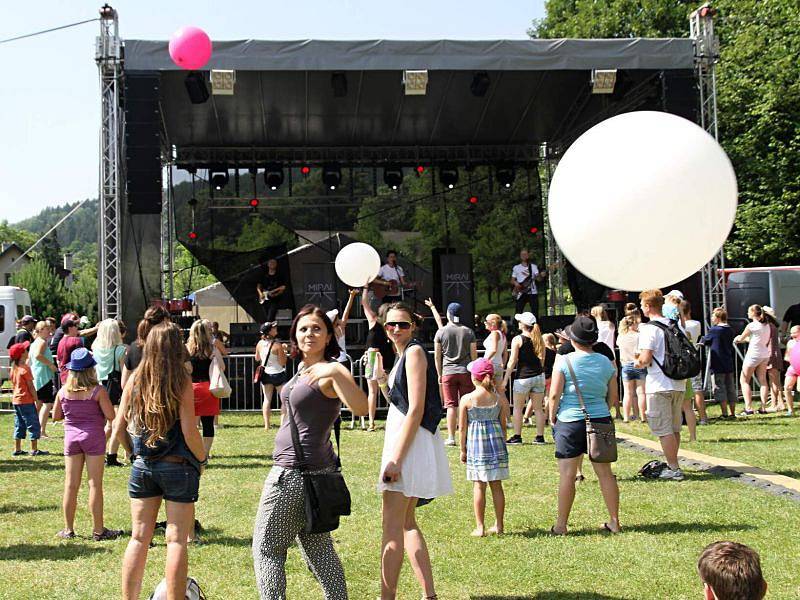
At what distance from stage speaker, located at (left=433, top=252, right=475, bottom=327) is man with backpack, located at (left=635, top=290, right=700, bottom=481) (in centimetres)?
1030

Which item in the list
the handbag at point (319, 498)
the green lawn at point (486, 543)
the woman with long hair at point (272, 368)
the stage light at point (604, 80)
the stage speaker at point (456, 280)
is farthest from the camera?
the stage speaker at point (456, 280)

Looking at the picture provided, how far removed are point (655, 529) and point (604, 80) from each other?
32.9ft

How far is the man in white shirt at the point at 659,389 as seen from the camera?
7.80 m

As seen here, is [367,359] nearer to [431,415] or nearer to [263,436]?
[263,436]

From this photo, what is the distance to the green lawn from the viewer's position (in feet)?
16.6

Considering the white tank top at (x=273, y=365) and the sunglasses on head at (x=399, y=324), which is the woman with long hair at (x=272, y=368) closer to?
the white tank top at (x=273, y=365)

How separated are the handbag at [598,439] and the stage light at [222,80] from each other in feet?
31.7

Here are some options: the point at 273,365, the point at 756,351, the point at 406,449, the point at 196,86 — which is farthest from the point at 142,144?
the point at 406,449

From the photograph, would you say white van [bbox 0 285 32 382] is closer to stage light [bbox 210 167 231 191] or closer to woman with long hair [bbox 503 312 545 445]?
stage light [bbox 210 167 231 191]

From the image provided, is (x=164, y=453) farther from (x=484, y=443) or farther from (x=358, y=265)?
(x=358, y=265)

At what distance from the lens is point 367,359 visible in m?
12.4

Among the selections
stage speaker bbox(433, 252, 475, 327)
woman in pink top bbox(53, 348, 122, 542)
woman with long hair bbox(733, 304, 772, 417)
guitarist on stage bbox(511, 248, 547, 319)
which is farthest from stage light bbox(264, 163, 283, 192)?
woman in pink top bbox(53, 348, 122, 542)

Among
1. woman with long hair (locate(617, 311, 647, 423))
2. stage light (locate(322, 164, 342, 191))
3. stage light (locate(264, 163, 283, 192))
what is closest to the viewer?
woman with long hair (locate(617, 311, 647, 423))

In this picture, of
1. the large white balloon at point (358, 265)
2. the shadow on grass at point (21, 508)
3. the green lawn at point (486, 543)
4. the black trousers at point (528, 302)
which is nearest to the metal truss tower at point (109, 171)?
the large white balloon at point (358, 265)
